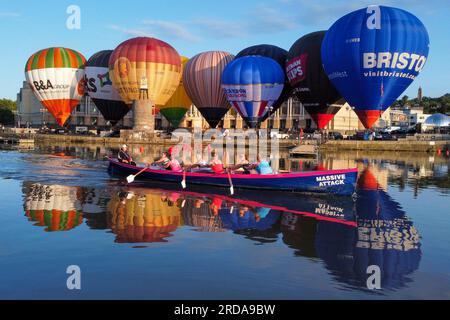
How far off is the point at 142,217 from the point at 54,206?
4690 millimetres

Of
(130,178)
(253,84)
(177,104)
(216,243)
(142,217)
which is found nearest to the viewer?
(216,243)

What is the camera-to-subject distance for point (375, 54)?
47.5m

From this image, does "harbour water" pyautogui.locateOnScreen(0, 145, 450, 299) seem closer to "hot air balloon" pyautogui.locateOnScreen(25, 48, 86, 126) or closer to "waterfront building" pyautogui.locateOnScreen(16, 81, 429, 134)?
"hot air balloon" pyautogui.locateOnScreen(25, 48, 86, 126)

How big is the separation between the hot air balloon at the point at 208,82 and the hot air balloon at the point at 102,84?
36.1 feet

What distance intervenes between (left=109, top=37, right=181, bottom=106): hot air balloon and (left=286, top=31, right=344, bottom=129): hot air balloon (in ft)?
60.9

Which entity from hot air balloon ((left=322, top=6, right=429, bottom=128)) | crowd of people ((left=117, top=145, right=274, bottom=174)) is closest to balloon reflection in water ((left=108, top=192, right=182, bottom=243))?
crowd of people ((left=117, top=145, right=274, bottom=174))

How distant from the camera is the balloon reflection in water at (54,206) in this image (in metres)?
17.5

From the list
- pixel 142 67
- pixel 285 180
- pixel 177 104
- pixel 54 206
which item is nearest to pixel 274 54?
pixel 142 67

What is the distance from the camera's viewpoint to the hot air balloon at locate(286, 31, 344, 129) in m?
59.4

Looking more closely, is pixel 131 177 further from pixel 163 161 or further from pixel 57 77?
pixel 57 77

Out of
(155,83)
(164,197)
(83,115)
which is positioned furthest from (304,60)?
(83,115)

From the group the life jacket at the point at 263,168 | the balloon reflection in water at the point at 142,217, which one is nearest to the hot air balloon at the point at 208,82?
the life jacket at the point at 263,168

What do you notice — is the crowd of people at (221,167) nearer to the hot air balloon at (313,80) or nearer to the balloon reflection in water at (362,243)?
the balloon reflection in water at (362,243)

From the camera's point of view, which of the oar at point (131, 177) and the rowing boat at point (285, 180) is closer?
the rowing boat at point (285, 180)
